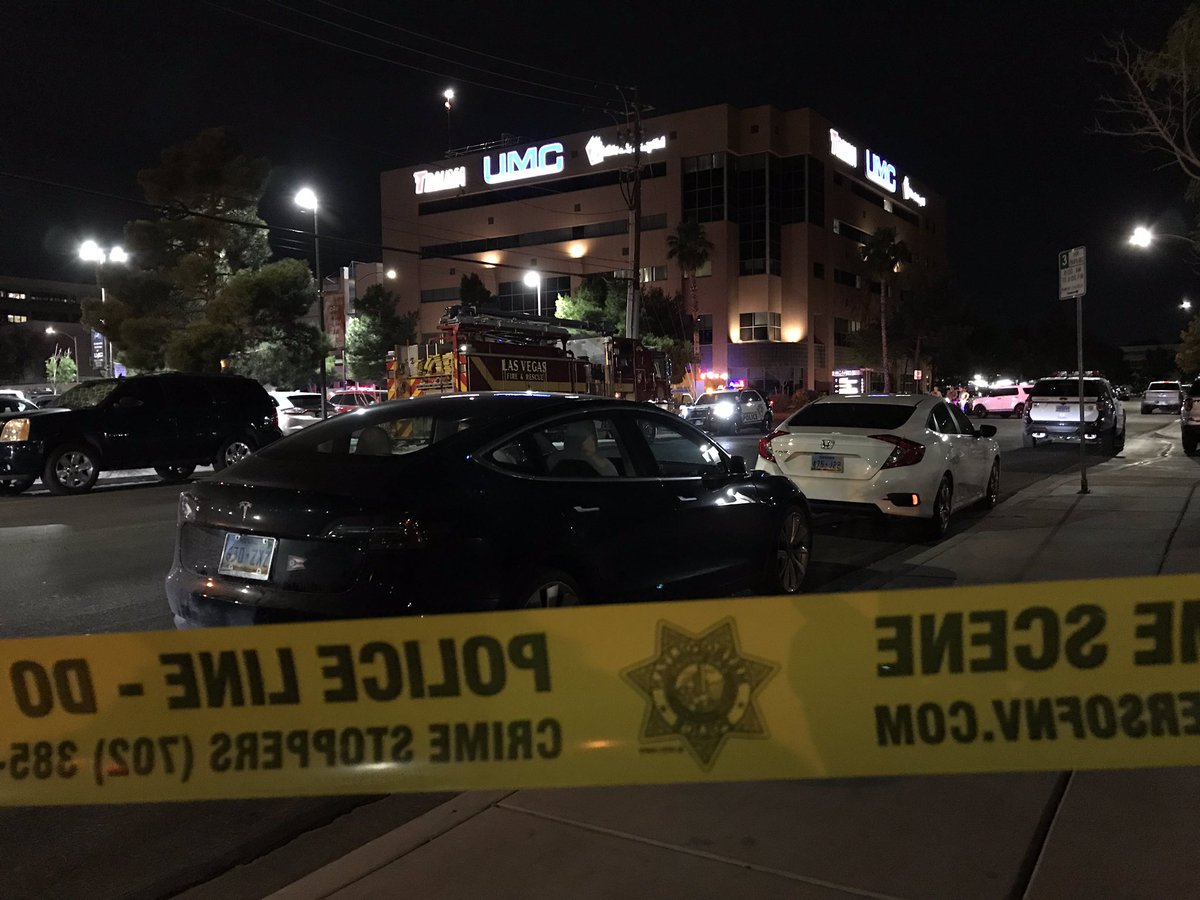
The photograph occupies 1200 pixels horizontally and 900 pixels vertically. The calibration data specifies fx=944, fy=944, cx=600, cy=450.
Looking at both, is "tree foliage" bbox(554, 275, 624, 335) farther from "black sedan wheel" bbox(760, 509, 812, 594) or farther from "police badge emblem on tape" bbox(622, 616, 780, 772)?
"police badge emblem on tape" bbox(622, 616, 780, 772)

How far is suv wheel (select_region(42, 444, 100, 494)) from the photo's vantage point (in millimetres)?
13531

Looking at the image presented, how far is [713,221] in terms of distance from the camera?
201 feet

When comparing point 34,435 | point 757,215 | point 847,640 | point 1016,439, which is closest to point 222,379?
point 34,435

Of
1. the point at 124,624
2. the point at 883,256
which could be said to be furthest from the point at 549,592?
the point at 883,256

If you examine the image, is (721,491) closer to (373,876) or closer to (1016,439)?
(373,876)

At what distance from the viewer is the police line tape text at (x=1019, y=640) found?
3166 mm

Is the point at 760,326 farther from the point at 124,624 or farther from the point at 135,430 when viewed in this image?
the point at 124,624

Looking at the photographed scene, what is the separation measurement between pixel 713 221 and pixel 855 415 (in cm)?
5330

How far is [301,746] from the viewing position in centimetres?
328

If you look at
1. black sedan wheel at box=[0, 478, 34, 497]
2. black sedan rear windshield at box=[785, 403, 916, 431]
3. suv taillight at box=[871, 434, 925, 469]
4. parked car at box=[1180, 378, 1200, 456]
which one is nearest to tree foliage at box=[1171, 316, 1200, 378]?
parked car at box=[1180, 378, 1200, 456]

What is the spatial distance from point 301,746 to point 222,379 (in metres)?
13.6

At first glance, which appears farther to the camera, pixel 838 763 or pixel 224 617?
pixel 224 617

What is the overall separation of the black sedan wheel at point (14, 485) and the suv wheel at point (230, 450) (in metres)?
2.60

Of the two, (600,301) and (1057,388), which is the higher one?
(600,301)
